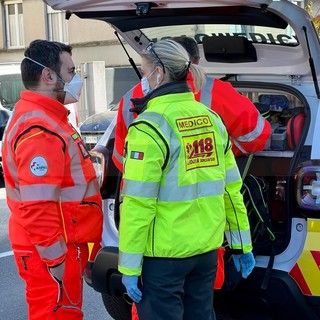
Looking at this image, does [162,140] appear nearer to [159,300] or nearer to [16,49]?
[159,300]

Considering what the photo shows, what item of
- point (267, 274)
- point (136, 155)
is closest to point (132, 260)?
point (136, 155)

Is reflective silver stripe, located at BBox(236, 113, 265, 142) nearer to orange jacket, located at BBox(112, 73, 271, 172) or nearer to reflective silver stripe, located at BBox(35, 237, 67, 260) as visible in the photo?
orange jacket, located at BBox(112, 73, 271, 172)

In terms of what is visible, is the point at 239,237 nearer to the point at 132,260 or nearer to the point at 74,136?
the point at 132,260

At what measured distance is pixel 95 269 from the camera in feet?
10.8

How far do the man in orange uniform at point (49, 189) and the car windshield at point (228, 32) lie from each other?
103cm

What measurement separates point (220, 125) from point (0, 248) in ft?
13.6

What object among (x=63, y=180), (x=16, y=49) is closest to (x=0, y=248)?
(x=63, y=180)

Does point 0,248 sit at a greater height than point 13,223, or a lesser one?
lesser

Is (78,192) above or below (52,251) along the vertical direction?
above

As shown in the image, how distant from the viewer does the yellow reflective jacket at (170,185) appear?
2.48m

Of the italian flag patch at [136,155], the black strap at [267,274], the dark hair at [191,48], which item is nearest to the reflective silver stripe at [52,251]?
the italian flag patch at [136,155]

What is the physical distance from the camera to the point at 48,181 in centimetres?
272

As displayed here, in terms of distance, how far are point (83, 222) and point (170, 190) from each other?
0.62 meters

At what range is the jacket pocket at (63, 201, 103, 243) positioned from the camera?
2889 mm
